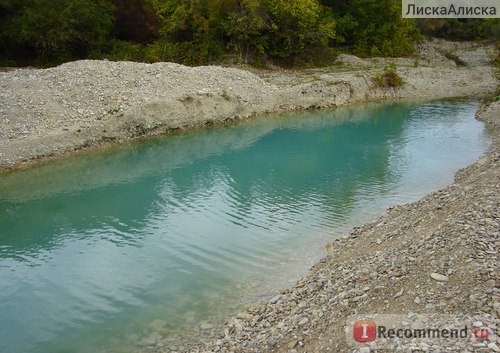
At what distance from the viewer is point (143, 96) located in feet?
90.4

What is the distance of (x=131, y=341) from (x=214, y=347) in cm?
190

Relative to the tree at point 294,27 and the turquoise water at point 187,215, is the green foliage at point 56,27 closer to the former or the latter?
the tree at point 294,27

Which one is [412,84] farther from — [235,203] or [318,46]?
[235,203]

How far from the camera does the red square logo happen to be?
773 centimetres

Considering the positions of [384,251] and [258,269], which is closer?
[384,251]

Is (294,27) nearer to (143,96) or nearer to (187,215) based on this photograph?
(143,96)

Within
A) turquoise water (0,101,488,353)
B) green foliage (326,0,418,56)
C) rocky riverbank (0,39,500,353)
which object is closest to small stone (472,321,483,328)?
rocky riverbank (0,39,500,353)

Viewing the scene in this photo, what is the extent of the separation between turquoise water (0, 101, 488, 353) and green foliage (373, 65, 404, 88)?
26.7 feet

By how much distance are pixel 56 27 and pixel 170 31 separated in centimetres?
903

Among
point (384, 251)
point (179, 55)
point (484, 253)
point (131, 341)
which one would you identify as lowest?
point (131, 341)

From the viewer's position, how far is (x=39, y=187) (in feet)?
66.4

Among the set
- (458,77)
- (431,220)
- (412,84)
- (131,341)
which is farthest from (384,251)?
(458,77)

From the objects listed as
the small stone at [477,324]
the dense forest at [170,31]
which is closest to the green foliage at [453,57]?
the dense forest at [170,31]

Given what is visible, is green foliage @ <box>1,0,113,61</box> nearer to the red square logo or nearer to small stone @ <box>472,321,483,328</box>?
the red square logo
